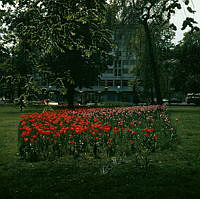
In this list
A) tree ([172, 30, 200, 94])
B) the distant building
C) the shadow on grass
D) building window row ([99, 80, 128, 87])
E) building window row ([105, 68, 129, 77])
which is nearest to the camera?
the shadow on grass

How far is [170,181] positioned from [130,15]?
2361cm

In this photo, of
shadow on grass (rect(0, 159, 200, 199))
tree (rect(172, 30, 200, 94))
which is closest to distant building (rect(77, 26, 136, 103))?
tree (rect(172, 30, 200, 94))

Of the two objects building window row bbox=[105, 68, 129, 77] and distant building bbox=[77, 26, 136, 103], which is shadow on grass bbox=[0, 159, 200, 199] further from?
building window row bbox=[105, 68, 129, 77]

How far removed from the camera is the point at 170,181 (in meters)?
6.23

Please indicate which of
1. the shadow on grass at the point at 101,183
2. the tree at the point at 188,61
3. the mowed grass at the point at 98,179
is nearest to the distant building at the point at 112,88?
the tree at the point at 188,61

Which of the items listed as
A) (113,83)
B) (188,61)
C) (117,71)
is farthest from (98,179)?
(117,71)

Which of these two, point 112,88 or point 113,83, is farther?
point 113,83

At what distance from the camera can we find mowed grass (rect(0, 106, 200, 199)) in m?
5.48

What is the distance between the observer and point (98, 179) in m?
6.39

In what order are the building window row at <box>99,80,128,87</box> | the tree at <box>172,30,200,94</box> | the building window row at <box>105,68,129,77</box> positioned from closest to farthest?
1. the tree at <box>172,30,200,94</box>
2. the building window row at <box>99,80,128,87</box>
3. the building window row at <box>105,68,129,77</box>

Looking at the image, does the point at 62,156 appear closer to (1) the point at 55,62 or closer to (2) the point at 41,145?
(2) the point at 41,145

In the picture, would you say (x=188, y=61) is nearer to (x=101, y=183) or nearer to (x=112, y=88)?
(x=101, y=183)

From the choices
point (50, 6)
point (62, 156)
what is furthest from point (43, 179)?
point (50, 6)

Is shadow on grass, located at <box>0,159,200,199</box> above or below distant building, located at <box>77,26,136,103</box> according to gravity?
below
